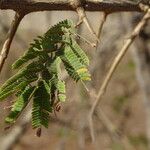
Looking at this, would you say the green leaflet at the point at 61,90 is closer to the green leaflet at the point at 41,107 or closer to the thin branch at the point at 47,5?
the green leaflet at the point at 41,107

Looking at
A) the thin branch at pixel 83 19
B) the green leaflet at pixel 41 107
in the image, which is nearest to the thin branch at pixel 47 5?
the thin branch at pixel 83 19

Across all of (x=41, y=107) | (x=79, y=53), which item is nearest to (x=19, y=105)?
(x=41, y=107)

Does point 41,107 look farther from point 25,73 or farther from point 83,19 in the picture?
point 83,19

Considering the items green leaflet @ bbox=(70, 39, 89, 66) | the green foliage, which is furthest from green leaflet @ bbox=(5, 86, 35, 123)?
green leaflet @ bbox=(70, 39, 89, 66)

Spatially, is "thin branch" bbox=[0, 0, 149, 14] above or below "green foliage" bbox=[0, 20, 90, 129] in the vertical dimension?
above

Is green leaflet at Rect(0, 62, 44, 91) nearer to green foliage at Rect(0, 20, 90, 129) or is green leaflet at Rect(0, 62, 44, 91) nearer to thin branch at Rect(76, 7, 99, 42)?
green foliage at Rect(0, 20, 90, 129)

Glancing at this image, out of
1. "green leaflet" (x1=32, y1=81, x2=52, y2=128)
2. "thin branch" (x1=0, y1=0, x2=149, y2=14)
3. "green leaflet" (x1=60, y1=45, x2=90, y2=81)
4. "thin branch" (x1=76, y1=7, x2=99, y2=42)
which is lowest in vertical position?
"green leaflet" (x1=32, y1=81, x2=52, y2=128)
